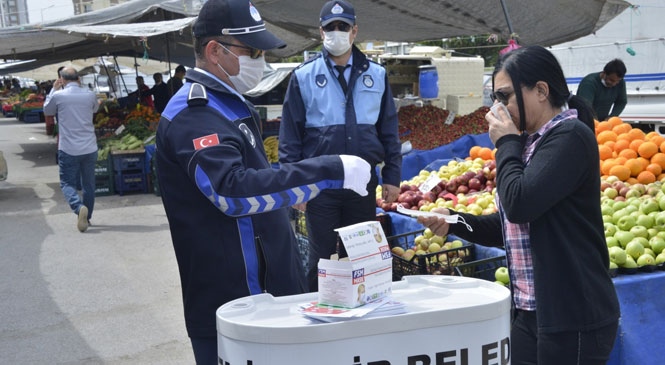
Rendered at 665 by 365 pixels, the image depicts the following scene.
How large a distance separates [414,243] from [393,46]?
2324 centimetres

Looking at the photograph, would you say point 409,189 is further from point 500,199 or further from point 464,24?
point 464,24

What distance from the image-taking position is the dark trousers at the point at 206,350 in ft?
8.29

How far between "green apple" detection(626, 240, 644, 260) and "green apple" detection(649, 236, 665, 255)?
12 cm

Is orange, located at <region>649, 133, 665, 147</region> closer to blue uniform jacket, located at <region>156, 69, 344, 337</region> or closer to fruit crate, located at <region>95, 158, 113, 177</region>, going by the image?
blue uniform jacket, located at <region>156, 69, 344, 337</region>

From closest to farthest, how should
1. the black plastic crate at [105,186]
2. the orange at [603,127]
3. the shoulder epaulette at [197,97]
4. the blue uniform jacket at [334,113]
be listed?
the shoulder epaulette at [197,97], the blue uniform jacket at [334,113], the orange at [603,127], the black plastic crate at [105,186]

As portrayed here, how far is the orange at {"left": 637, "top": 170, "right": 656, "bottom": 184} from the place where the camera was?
5.75 metres

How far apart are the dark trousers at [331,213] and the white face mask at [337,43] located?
3.06 feet

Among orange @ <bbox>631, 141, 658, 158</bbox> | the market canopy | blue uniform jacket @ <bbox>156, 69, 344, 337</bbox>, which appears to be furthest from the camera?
the market canopy

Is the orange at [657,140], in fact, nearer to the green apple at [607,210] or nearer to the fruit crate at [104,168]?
the green apple at [607,210]

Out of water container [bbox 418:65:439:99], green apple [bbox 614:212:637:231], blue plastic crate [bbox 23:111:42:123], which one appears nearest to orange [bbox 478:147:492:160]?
green apple [bbox 614:212:637:231]

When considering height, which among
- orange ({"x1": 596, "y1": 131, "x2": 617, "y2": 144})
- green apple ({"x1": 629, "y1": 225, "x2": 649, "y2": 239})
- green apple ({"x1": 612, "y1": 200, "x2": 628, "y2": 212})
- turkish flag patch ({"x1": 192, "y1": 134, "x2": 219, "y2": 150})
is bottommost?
green apple ({"x1": 629, "y1": 225, "x2": 649, "y2": 239})

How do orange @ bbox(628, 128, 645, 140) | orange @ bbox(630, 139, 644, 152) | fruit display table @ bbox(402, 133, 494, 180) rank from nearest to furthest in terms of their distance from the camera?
orange @ bbox(630, 139, 644, 152), orange @ bbox(628, 128, 645, 140), fruit display table @ bbox(402, 133, 494, 180)

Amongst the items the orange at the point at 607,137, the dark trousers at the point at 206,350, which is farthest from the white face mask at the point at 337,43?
the orange at the point at 607,137

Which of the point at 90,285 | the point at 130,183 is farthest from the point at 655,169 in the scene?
the point at 130,183
